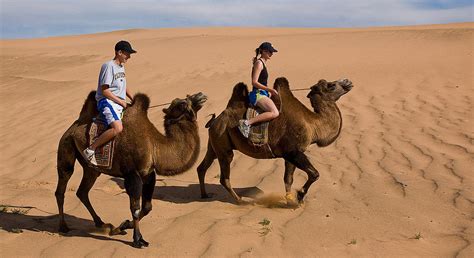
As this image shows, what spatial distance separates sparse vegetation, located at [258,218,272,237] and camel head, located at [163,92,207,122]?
1447mm

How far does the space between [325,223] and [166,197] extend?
8.54ft

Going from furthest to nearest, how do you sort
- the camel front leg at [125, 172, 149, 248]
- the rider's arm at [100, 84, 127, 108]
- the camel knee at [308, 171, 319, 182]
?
the camel knee at [308, 171, 319, 182] < the rider's arm at [100, 84, 127, 108] < the camel front leg at [125, 172, 149, 248]

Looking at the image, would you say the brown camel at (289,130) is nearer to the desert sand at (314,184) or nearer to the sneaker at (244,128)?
the sneaker at (244,128)

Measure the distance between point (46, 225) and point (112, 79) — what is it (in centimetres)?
207

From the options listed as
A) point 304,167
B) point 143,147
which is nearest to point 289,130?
point 304,167

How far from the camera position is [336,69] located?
17.2 meters

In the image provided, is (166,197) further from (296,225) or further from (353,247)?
(353,247)

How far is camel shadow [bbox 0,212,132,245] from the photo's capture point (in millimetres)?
6172

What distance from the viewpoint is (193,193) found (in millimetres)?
8188

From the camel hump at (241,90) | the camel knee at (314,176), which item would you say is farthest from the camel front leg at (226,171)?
the camel knee at (314,176)

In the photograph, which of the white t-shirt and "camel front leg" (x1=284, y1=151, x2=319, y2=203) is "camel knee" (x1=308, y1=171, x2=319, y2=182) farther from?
the white t-shirt

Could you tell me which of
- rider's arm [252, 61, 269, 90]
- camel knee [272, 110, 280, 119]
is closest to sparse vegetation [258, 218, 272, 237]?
camel knee [272, 110, 280, 119]

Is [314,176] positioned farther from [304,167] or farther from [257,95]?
A: [257,95]

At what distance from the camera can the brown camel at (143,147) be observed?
589 centimetres
